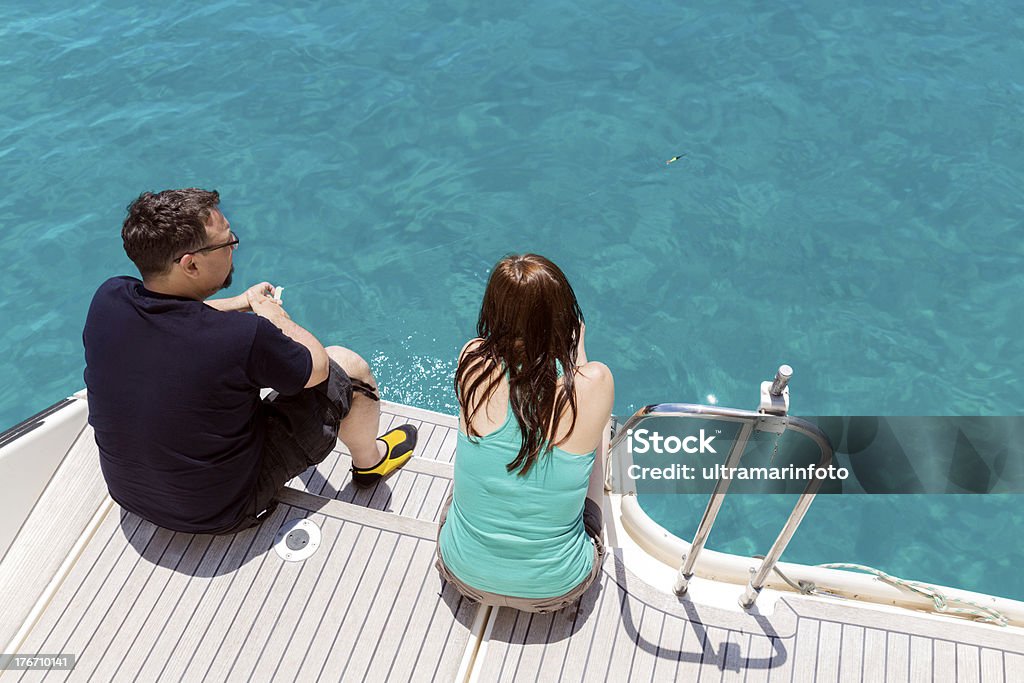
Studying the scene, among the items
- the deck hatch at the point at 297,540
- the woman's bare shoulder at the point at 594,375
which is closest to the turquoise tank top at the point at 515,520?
the woman's bare shoulder at the point at 594,375

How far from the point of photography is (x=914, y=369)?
14.4ft

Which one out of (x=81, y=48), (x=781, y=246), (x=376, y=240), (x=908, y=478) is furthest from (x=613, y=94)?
(x=81, y=48)

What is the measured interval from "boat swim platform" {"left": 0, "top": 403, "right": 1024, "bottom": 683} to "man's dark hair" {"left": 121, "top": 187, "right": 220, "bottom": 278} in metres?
1.03

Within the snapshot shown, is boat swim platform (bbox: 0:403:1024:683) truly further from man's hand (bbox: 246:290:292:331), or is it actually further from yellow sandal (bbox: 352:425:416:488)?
man's hand (bbox: 246:290:292:331)

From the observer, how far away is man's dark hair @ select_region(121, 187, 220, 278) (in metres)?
2.13

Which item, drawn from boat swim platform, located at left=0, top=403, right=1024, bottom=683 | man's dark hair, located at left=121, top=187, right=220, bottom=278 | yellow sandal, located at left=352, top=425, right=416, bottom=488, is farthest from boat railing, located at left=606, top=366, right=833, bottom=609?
man's dark hair, located at left=121, top=187, right=220, bottom=278

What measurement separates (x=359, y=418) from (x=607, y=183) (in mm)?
3047

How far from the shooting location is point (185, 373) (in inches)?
83.3

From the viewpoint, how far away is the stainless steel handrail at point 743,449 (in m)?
1.98

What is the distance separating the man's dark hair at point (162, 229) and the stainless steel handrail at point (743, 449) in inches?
52.4

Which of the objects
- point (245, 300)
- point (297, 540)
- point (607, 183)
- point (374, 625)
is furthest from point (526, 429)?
point (607, 183)

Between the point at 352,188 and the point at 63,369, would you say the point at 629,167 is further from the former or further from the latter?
the point at 63,369

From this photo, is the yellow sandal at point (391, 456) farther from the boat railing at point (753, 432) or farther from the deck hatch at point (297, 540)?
the boat railing at point (753, 432)

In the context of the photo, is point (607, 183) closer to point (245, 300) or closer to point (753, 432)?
point (245, 300)
